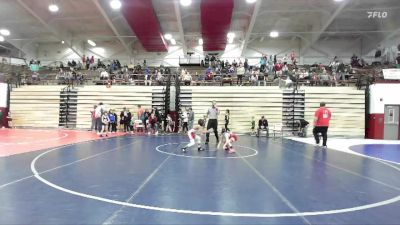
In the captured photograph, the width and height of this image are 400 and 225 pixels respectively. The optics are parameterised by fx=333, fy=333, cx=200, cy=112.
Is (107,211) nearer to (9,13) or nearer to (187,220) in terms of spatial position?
(187,220)

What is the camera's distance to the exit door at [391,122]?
775 inches

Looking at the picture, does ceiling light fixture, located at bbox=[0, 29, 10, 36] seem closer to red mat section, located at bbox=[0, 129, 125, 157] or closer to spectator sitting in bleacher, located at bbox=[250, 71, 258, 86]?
red mat section, located at bbox=[0, 129, 125, 157]

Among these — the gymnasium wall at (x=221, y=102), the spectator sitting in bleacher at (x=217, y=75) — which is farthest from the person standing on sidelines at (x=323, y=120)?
the spectator sitting in bleacher at (x=217, y=75)

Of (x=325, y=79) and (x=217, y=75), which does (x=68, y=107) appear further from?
(x=325, y=79)

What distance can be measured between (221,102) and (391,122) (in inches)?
411

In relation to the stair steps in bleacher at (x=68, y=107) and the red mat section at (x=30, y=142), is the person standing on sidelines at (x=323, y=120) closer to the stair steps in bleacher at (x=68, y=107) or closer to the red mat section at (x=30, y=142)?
the red mat section at (x=30, y=142)

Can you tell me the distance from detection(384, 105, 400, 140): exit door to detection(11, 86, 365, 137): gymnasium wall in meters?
1.43

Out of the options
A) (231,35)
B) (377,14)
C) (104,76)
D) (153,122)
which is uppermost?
(377,14)

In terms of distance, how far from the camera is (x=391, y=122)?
19.8 metres

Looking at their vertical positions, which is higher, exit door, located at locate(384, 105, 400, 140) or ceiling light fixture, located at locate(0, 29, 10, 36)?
ceiling light fixture, located at locate(0, 29, 10, 36)

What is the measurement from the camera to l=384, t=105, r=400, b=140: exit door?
775 inches

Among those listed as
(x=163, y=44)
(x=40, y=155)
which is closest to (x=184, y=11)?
(x=163, y=44)

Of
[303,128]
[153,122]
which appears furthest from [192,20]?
[303,128]

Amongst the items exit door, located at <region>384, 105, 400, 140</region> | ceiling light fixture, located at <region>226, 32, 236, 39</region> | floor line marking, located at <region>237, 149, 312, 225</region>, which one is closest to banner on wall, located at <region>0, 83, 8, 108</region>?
ceiling light fixture, located at <region>226, 32, 236, 39</region>
